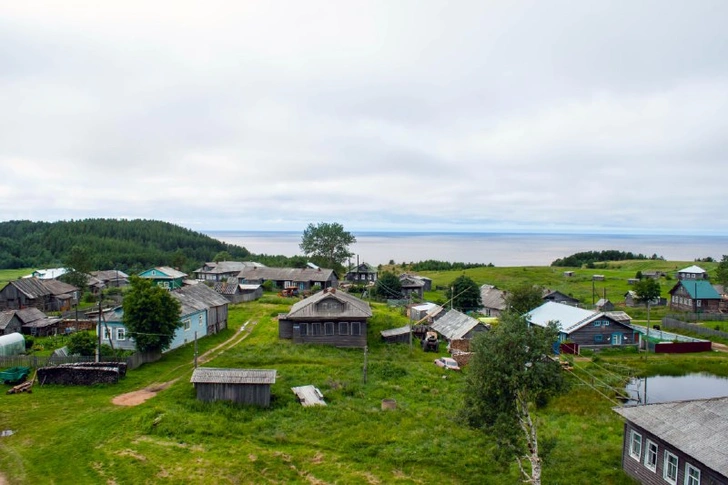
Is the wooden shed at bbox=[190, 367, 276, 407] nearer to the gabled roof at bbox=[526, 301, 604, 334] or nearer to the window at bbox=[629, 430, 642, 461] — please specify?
the window at bbox=[629, 430, 642, 461]

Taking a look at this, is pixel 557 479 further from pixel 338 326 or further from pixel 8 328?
pixel 8 328

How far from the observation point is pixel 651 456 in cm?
1756

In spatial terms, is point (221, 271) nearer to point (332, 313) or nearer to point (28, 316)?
point (28, 316)

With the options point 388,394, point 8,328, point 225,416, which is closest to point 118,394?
point 225,416

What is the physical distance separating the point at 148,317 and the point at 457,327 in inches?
982

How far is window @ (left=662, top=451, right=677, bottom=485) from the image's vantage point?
53.3 ft

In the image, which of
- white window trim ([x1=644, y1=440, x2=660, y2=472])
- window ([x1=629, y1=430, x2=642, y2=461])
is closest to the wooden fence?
window ([x1=629, y1=430, x2=642, y2=461])

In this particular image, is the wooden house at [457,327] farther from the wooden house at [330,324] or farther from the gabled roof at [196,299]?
the gabled roof at [196,299]

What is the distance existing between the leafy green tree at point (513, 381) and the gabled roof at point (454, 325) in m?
22.9

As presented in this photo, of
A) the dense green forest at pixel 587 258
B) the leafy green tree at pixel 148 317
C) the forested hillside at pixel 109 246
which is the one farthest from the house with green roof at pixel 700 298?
the forested hillside at pixel 109 246

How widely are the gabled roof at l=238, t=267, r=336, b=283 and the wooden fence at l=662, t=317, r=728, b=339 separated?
4743 centimetres

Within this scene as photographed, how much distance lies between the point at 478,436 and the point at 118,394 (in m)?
19.7

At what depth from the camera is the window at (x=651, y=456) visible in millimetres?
17391

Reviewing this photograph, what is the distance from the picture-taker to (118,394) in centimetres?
2697
